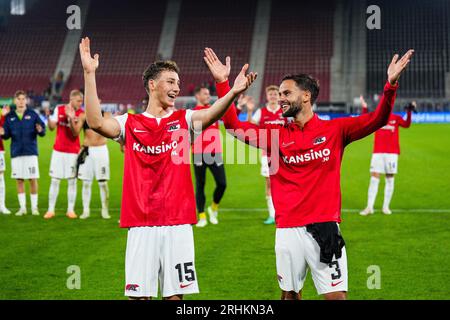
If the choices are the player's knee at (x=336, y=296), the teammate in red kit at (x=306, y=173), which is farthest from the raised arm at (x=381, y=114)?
the player's knee at (x=336, y=296)

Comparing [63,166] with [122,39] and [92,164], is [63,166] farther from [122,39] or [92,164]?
[122,39]

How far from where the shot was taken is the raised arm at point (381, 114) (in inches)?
175

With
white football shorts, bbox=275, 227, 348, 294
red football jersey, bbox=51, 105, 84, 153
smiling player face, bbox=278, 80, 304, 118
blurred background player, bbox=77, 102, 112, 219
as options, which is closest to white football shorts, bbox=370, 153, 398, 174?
blurred background player, bbox=77, 102, 112, 219

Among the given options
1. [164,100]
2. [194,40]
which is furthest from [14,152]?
[194,40]

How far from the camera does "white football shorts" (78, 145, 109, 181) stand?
11.2 metres

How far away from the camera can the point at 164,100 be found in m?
4.57

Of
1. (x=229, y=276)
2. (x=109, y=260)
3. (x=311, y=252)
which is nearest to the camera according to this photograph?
(x=311, y=252)

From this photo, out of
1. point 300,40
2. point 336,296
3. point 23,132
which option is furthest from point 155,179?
point 300,40

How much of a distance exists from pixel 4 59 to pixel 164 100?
44.1m

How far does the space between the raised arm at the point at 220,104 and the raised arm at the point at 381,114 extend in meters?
0.81

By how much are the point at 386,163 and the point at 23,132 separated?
619 cm

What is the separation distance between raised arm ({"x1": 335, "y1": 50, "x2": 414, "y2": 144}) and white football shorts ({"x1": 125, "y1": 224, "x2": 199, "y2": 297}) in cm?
135

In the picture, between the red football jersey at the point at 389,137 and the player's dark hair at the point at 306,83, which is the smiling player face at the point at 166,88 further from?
the red football jersey at the point at 389,137
